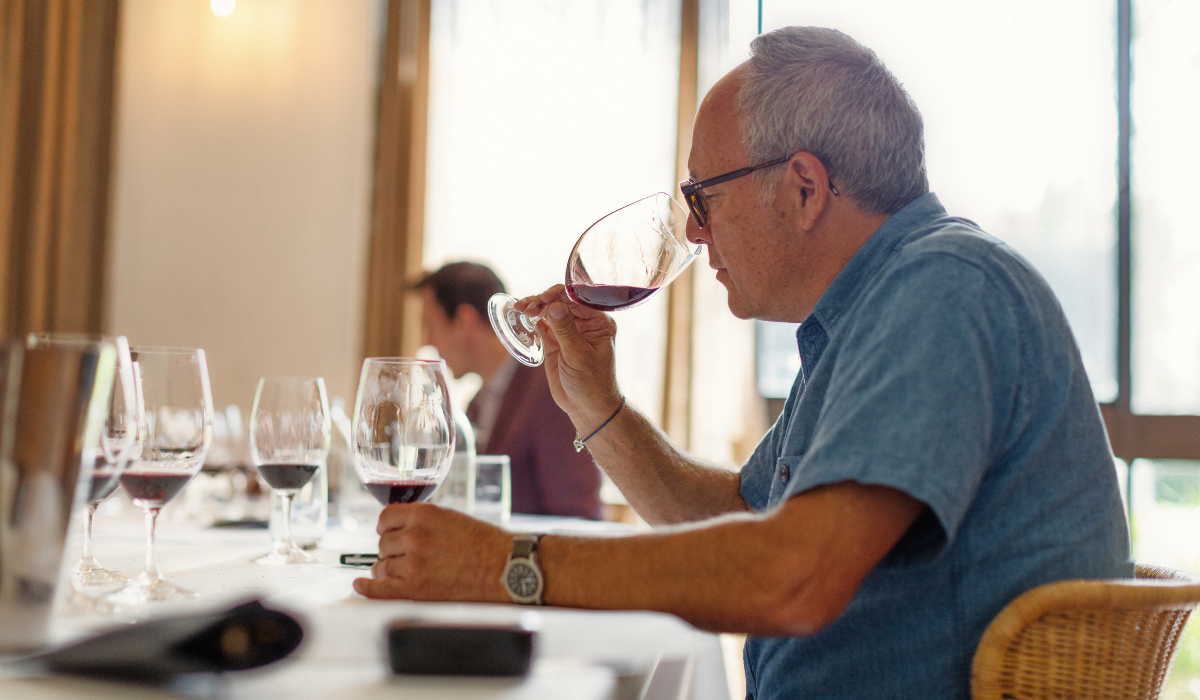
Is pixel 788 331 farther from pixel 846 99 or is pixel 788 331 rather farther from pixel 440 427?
pixel 440 427

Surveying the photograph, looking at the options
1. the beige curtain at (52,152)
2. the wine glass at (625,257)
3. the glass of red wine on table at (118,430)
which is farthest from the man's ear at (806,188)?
the beige curtain at (52,152)

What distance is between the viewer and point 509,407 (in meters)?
2.56

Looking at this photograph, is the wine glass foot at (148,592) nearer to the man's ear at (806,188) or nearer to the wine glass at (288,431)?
the wine glass at (288,431)

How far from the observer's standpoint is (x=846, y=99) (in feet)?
3.67

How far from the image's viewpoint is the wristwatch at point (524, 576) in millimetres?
783

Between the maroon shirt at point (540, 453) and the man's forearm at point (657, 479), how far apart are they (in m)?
0.85

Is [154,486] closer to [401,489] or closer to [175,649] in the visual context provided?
[401,489]

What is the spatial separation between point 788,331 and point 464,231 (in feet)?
4.73

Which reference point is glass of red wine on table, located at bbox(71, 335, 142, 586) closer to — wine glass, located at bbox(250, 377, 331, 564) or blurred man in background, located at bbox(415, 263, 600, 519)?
wine glass, located at bbox(250, 377, 331, 564)

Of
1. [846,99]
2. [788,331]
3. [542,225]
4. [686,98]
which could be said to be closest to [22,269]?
[542,225]

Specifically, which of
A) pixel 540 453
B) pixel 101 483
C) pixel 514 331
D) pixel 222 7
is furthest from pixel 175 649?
pixel 222 7

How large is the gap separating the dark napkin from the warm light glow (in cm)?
403

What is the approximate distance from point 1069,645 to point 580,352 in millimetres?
798

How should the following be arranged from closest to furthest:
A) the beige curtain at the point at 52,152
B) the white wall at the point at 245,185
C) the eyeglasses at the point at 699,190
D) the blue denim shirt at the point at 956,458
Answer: the blue denim shirt at the point at 956,458 → the eyeglasses at the point at 699,190 → the beige curtain at the point at 52,152 → the white wall at the point at 245,185
